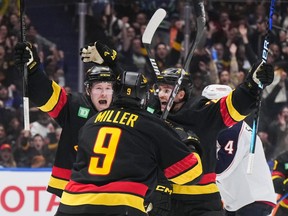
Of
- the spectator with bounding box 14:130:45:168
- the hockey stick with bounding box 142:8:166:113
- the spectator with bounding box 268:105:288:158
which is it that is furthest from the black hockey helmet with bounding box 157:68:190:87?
the spectator with bounding box 268:105:288:158

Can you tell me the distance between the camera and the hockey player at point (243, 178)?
5254mm

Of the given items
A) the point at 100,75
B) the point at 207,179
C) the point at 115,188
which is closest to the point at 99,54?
the point at 100,75

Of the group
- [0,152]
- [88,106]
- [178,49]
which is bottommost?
[0,152]

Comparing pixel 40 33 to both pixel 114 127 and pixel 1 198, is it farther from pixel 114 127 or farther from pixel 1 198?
pixel 114 127

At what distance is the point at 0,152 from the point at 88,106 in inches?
132

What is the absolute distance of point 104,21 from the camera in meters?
8.75

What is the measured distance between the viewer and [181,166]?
3775 mm

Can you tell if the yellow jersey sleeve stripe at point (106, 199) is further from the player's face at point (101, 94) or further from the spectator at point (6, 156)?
the spectator at point (6, 156)

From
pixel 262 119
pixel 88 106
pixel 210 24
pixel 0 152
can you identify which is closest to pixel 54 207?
pixel 0 152

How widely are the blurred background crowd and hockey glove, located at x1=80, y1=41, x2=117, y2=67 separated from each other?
9.85ft

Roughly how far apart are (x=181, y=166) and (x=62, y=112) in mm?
1162

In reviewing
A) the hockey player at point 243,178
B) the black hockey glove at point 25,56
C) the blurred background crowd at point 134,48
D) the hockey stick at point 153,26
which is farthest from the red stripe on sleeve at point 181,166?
the blurred background crowd at point 134,48

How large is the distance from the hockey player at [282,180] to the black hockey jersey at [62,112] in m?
1.74

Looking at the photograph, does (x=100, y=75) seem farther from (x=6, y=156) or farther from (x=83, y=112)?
(x=6, y=156)
